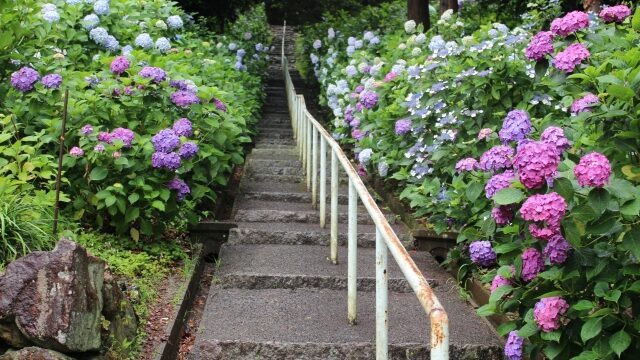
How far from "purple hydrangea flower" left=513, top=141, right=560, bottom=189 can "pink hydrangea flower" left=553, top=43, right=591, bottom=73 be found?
0.83m

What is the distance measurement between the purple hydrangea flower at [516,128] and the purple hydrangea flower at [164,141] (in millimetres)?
2293

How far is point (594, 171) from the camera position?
2150 millimetres

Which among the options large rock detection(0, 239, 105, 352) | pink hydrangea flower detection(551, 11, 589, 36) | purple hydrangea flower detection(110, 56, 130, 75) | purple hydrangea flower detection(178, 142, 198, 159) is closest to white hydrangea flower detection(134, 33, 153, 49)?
purple hydrangea flower detection(110, 56, 130, 75)

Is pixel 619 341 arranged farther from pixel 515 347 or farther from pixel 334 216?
pixel 334 216

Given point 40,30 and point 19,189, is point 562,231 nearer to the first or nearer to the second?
point 19,189

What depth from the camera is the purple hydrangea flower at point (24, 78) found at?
462 centimetres

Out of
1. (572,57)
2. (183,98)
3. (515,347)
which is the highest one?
(572,57)

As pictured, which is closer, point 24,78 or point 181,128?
point 24,78

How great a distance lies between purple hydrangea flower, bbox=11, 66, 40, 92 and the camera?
15.1 ft

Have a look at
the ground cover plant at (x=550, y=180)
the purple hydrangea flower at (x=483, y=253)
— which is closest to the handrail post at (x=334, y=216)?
the ground cover plant at (x=550, y=180)

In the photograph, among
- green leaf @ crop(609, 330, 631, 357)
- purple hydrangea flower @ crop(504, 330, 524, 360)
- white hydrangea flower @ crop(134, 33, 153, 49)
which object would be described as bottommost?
purple hydrangea flower @ crop(504, 330, 524, 360)

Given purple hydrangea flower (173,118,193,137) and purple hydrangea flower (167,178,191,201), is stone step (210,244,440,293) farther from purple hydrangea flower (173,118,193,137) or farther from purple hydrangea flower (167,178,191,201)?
purple hydrangea flower (173,118,193,137)

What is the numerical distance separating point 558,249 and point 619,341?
37cm

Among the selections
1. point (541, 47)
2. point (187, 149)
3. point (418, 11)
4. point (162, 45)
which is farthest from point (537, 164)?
point (418, 11)
